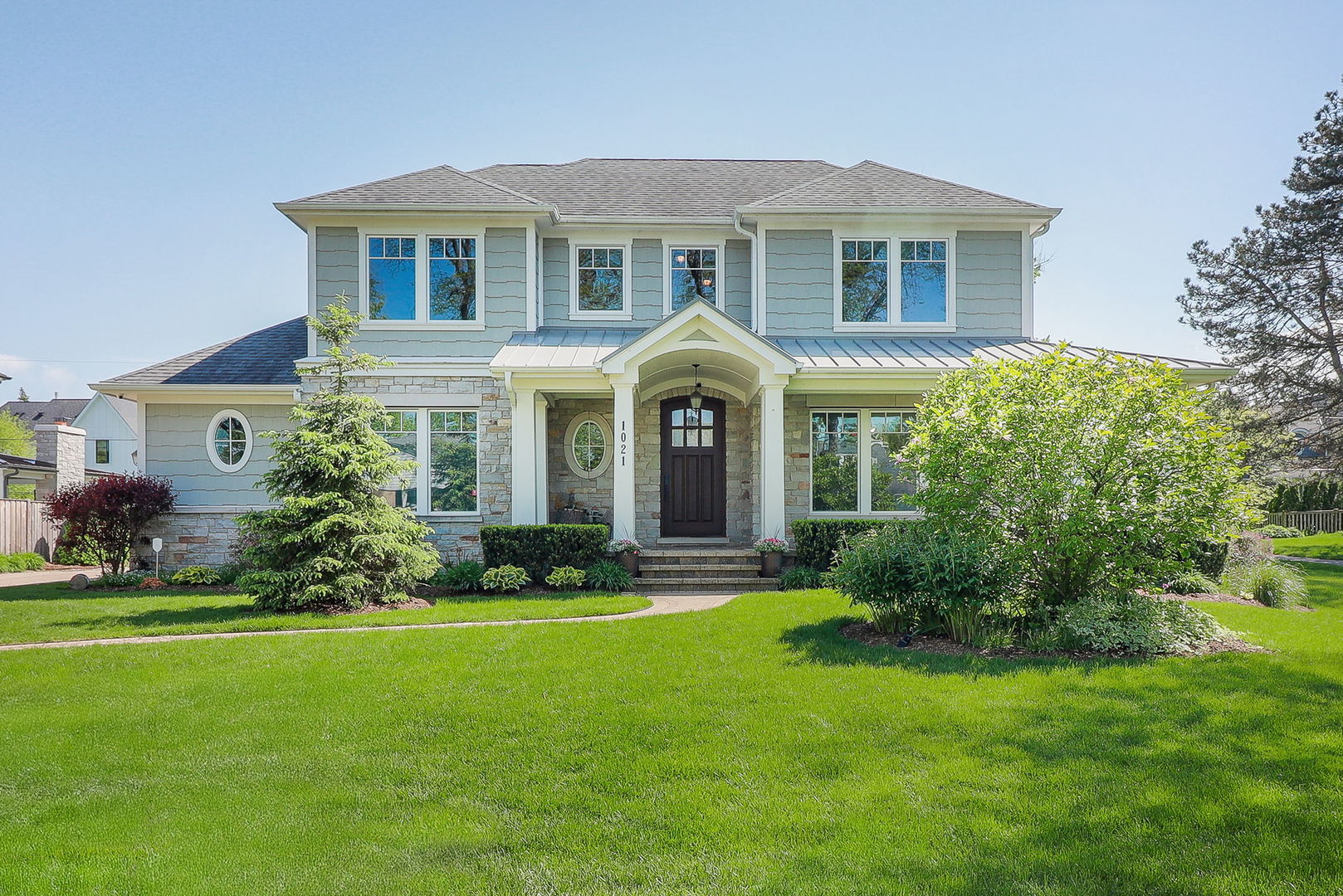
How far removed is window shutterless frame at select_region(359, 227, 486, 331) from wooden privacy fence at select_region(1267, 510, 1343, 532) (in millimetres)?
24229

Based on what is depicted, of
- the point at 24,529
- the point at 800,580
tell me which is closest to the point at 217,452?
the point at 24,529

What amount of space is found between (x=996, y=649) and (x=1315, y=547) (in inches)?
720

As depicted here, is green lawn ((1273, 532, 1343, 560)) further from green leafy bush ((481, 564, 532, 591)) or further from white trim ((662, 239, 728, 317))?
green leafy bush ((481, 564, 532, 591))

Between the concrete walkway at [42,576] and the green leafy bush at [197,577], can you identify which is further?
the concrete walkway at [42,576]

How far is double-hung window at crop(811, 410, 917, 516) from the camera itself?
12.8 meters

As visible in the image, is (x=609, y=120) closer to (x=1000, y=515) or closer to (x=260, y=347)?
(x=260, y=347)

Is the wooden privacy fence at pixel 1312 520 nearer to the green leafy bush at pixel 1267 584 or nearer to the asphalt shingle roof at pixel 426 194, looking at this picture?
the green leafy bush at pixel 1267 584

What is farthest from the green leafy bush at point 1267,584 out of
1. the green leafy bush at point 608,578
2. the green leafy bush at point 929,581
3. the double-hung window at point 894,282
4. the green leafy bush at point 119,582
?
the green leafy bush at point 119,582

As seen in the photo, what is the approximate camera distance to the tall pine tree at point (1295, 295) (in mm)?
19766

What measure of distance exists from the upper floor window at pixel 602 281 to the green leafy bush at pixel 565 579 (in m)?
4.99

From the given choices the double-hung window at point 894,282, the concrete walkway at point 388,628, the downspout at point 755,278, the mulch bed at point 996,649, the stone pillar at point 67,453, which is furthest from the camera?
the stone pillar at point 67,453

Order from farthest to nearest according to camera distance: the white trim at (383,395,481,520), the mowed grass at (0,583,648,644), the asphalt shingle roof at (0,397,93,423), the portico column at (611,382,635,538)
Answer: the asphalt shingle roof at (0,397,93,423)
the white trim at (383,395,481,520)
the portico column at (611,382,635,538)
the mowed grass at (0,583,648,644)

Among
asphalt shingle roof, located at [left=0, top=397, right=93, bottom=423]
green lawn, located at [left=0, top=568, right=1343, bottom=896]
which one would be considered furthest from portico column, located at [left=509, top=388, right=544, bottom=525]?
asphalt shingle roof, located at [left=0, top=397, right=93, bottom=423]

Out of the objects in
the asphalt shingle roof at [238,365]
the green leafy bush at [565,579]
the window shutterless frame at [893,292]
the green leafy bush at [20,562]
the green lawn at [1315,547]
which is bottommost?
the green lawn at [1315,547]
